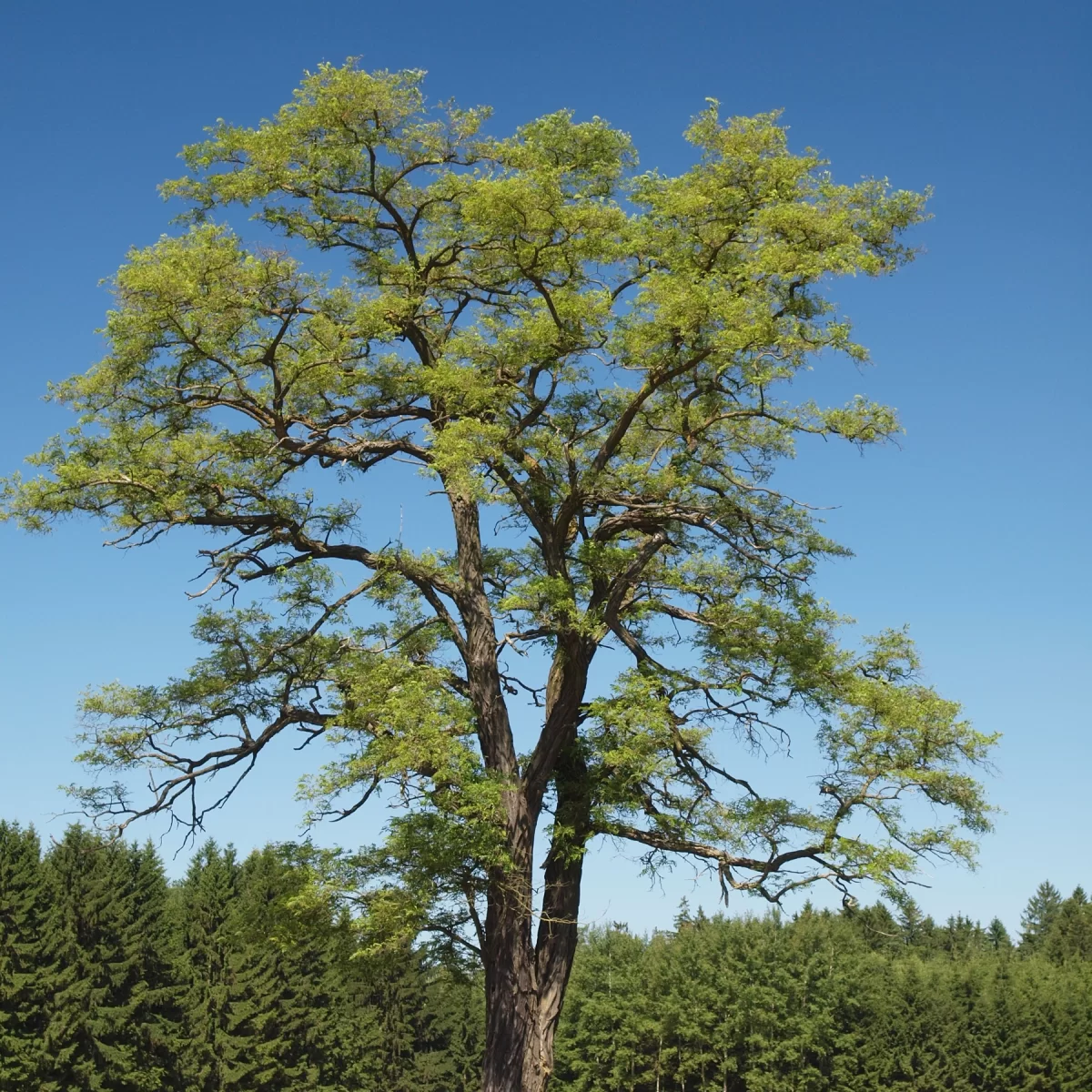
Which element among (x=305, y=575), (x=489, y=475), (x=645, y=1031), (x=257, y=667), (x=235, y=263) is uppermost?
(x=235, y=263)

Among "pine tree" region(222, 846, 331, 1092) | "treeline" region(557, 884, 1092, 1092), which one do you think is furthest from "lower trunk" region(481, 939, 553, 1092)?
"treeline" region(557, 884, 1092, 1092)

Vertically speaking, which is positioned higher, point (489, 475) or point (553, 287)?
→ point (553, 287)

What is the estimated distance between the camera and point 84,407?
14.7 meters

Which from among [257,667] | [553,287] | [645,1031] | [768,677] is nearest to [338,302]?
[553,287]

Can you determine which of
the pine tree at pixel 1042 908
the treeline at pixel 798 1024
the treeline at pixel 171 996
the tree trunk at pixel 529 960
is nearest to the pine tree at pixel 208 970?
the treeline at pixel 171 996

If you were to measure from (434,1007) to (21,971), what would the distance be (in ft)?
59.9

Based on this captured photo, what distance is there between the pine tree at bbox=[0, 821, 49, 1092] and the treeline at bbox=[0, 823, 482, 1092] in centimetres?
4

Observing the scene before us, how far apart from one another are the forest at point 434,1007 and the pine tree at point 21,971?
56 mm

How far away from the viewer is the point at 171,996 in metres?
35.5

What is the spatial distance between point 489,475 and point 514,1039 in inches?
256

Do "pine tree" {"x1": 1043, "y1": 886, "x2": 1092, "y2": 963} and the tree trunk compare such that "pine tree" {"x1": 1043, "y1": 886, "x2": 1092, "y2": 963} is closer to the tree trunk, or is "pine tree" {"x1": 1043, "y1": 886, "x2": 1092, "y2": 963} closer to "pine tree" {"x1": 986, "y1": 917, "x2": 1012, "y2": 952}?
"pine tree" {"x1": 986, "y1": 917, "x2": 1012, "y2": 952}

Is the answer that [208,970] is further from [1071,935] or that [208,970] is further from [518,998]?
[1071,935]

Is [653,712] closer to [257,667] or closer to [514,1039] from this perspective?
[514,1039]

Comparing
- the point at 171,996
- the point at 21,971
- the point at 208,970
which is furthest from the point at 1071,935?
the point at 21,971
